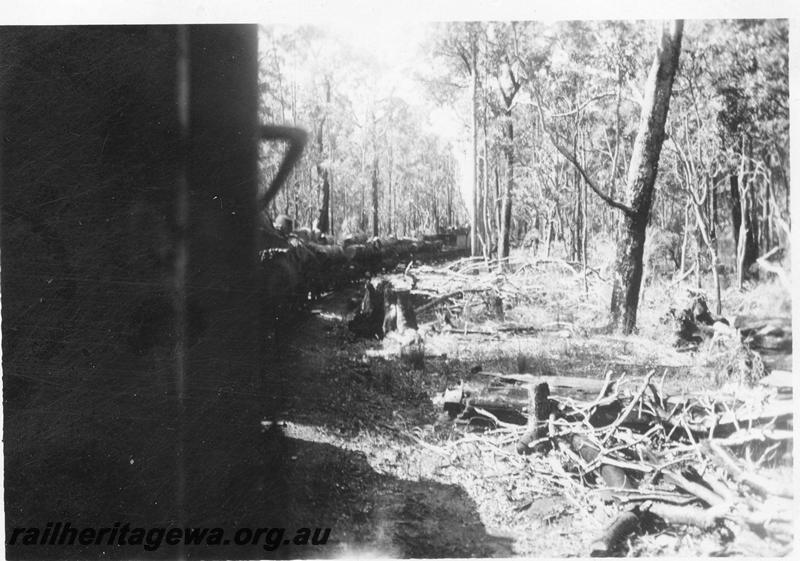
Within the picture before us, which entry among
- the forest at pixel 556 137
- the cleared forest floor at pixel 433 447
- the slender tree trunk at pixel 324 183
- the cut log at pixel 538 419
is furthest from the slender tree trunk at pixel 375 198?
the cut log at pixel 538 419

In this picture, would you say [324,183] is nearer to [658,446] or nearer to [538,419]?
[538,419]

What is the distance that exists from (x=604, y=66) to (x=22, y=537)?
13.1ft

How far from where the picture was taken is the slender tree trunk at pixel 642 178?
2795 mm

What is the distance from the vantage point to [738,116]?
2.80 m

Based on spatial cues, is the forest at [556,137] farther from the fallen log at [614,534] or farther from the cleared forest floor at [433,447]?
the fallen log at [614,534]

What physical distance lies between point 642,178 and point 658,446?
143 cm

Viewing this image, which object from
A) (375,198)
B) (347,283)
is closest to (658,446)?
(347,283)

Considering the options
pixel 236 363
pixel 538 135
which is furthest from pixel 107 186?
pixel 538 135

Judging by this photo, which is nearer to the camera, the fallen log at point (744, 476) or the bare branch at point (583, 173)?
the fallen log at point (744, 476)

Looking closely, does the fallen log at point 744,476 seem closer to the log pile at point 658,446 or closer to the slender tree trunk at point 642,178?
the log pile at point 658,446

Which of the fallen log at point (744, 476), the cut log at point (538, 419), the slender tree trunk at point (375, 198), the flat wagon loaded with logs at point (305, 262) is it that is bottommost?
the fallen log at point (744, 476)

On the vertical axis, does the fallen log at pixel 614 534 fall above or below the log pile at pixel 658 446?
below

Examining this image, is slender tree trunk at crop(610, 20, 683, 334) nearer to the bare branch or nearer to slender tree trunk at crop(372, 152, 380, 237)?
the bare branch

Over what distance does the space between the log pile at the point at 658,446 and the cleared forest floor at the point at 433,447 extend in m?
0.06
